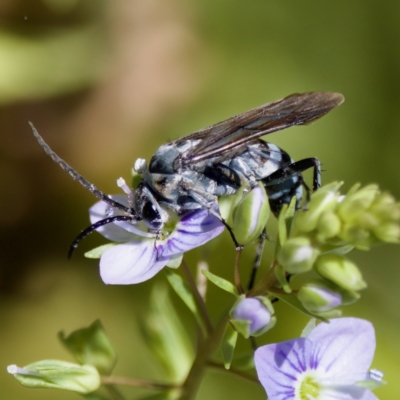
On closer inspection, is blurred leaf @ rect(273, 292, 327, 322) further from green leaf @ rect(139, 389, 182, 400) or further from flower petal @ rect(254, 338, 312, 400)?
green leaf @ rect(139, 389, 182, 400)

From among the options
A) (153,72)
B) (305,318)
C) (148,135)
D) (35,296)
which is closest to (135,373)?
(35,296)

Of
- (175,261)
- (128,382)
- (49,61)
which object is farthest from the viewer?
(49,61)

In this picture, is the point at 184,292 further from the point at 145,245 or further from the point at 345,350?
the point at 345,350

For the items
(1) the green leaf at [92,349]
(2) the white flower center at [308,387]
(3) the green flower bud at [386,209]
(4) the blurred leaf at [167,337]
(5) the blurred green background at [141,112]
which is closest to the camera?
(3) the green flower bud at [386,209]

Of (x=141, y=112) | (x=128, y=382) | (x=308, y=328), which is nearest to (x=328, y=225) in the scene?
(x=308, y=328)

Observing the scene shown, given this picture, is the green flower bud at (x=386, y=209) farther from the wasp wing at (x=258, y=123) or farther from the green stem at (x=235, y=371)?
the green stem at (x=235, y=371)

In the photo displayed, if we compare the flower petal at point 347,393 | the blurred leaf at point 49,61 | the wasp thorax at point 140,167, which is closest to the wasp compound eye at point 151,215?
the wasp thorax at point 140,167

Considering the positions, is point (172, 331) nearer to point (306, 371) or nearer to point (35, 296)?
point (306, 371)
